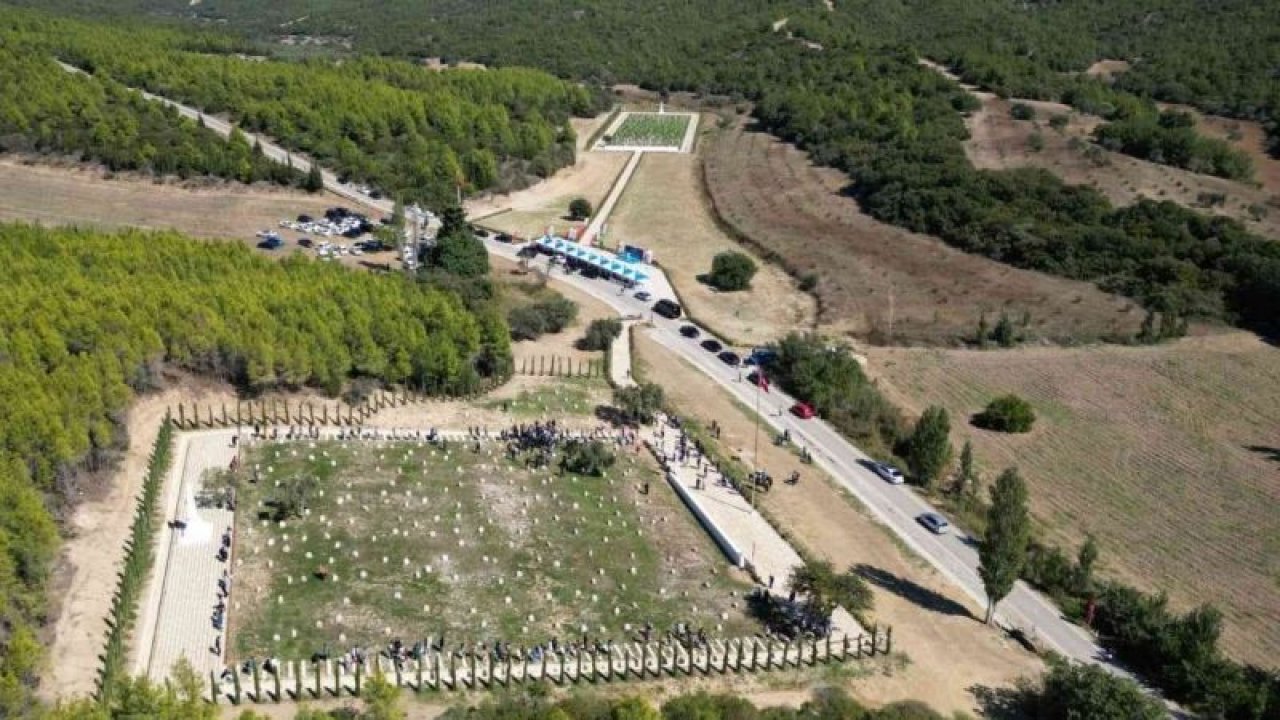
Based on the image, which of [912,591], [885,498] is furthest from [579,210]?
[912,591]

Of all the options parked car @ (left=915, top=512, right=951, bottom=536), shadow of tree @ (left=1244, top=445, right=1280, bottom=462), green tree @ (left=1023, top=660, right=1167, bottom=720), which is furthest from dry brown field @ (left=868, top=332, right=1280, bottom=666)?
green tree @ (left=1023, top=660, right=1167, bottom=720)

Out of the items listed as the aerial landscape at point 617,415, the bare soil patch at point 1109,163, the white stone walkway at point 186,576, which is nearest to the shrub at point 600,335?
the aerial landscape at point 617,415

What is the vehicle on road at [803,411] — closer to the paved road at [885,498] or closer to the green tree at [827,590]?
the paved road at [885,498]

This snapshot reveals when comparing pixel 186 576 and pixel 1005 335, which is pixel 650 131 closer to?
pixel 1005 335

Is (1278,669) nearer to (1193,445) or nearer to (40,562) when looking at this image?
(1193,445)

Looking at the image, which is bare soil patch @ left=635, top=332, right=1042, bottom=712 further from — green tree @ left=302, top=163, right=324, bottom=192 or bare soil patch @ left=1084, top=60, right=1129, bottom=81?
bare soil patch @ left=1084, top=60, right=1129, bottom=81
